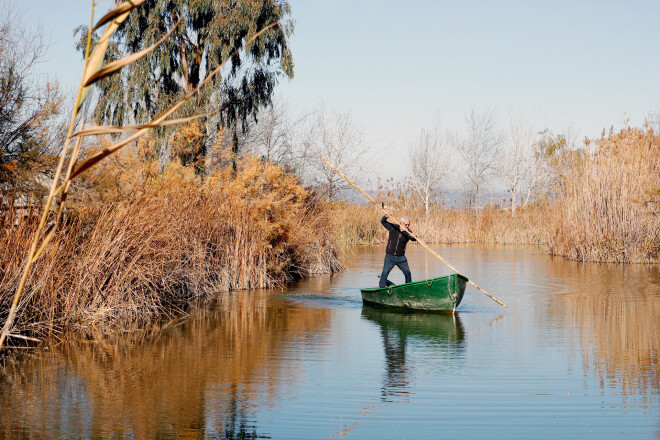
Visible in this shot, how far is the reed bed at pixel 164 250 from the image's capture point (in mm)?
10867

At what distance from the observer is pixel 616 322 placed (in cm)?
1361

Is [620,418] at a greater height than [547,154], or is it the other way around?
[547,154]

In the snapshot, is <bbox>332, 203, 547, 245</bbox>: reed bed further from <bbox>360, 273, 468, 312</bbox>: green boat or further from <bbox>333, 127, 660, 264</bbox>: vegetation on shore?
<bbox>360, 273, 468, 312</bbox>: green boat

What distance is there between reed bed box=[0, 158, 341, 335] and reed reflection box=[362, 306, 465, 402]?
3881 mm

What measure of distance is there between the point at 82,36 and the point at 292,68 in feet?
21.5

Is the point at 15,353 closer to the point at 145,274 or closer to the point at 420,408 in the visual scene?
the point at 145,274

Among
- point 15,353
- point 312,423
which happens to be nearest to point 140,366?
point 15,353

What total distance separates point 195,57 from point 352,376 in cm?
1625

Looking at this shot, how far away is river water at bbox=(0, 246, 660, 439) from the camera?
265 inches

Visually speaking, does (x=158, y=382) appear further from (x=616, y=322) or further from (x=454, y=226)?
(x=454, y=226)

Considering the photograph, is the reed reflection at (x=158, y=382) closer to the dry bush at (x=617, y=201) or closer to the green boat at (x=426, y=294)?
the green boat at (x=426, y=294)

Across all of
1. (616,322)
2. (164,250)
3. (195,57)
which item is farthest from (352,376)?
(195,57)

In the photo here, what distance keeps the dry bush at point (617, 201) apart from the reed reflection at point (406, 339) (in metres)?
13.4

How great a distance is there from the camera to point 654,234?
25.9 metres
